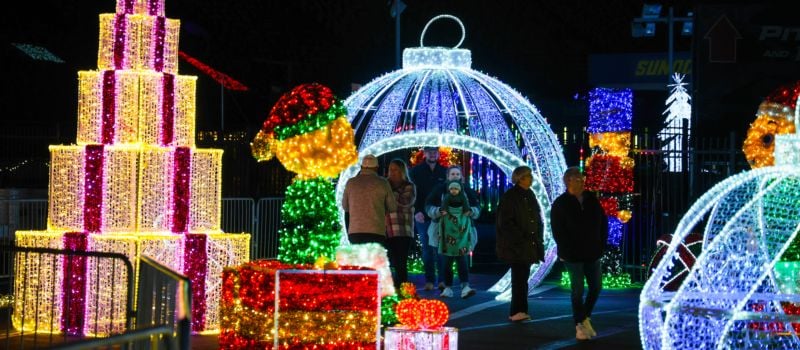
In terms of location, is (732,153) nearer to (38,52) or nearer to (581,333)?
(581,333)

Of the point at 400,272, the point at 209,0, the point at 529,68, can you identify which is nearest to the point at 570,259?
the point at 400,272

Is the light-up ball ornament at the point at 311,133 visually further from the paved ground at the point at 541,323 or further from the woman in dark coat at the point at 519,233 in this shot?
the woman in dark coat at the point at 519,233

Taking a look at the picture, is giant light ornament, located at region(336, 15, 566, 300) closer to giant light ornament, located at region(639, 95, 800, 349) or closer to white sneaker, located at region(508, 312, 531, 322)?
white sneaker, located at region(508, 312, 531, 322)

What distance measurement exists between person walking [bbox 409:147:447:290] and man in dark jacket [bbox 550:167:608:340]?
4459 millimetres

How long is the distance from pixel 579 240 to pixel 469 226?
12.5 ft

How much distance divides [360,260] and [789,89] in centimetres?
453

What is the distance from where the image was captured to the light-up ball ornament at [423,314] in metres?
10.2

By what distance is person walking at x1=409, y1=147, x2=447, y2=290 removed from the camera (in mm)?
16781

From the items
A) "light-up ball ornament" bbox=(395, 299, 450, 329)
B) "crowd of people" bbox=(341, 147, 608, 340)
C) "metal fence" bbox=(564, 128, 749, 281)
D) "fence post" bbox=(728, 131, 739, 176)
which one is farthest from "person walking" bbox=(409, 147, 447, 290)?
"light-up ball ornament" bbox=(395, 299, 450, 329)

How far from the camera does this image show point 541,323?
Result: 13.3m

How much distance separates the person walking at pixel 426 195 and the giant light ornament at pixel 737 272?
725cm

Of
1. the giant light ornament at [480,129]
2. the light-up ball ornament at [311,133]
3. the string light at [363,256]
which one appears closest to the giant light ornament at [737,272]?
the string light at [363,256]

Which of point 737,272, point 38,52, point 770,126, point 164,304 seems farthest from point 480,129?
point 38,52

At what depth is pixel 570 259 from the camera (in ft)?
40.2
